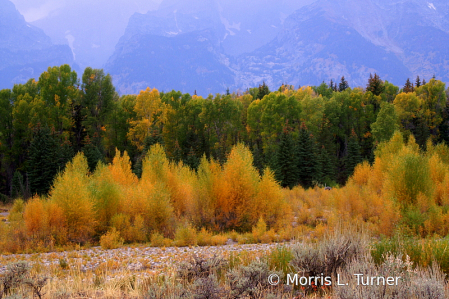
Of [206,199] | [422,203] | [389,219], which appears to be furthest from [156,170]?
[422,203]

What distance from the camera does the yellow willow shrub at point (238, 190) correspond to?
19.4 m

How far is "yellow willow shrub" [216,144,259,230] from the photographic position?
1944 centimetres

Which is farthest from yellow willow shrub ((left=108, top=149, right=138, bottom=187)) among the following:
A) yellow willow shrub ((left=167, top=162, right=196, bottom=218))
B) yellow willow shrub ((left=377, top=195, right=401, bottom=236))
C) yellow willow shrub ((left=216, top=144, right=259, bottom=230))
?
yellow willow shrub ((left=377, top=195, right=401, bottom=236))

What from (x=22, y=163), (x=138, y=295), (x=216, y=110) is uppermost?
(x=216, y=110)

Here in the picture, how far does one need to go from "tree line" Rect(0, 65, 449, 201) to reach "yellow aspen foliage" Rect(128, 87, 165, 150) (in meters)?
0.15

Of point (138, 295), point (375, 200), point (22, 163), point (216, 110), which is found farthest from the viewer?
point (216, 110)

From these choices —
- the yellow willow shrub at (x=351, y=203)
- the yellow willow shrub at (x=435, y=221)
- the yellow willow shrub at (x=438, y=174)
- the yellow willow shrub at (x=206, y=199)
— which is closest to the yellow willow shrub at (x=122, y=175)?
the yellow willow shrub at (x=206, y=199)

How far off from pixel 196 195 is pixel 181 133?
97.9 ft

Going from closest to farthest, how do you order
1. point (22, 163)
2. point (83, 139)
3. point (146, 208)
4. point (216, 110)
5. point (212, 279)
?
point (212, 279) → point (146, 208) → point (22, 163) → point (83, 139) → point (216, 110)

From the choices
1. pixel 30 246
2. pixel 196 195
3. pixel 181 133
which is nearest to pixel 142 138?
pixel 181 133

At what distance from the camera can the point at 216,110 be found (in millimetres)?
48562

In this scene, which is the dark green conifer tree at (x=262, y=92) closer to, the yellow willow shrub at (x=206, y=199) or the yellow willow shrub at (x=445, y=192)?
the yellow willow shrub at (x=206, y=199)

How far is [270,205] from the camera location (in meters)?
20.2

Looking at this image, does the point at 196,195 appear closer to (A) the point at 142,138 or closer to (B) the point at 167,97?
(A) the point at 142,138
